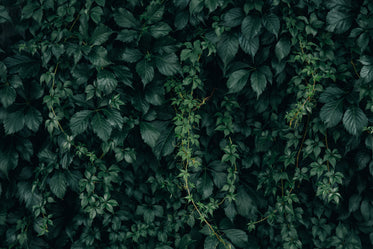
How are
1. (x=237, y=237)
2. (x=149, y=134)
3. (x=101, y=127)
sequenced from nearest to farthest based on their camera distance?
(x=101, y=127), (x=149, y=134), (x=237, y=237)

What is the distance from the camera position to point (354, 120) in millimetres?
1701

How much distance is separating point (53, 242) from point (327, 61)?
1.82m

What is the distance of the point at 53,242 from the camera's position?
79.3 inches

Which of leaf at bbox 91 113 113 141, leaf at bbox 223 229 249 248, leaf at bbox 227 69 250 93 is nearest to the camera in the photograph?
leaf at bbox 91 113 113 141

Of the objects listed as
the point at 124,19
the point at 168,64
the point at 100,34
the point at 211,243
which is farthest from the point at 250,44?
the point at 211,243

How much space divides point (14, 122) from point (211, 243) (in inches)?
47.0

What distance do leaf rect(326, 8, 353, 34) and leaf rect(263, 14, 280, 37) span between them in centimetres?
27

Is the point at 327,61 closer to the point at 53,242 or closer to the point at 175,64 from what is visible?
the point at 175,64

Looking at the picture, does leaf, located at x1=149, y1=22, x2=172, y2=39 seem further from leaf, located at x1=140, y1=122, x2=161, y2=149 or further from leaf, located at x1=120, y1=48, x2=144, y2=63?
leaf, located at x1=140, y1=122, x2=161, y2=149

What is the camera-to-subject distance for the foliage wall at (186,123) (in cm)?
176

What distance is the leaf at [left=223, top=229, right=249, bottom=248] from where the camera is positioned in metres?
1.91

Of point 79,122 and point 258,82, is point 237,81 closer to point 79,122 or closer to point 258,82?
point 258,82

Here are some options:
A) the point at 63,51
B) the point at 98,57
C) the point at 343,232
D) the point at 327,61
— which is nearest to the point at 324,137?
Answer: the point at 327,61

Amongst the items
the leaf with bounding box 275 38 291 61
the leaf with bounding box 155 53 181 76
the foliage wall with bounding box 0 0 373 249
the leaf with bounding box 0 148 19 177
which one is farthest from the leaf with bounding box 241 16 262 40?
the leaf with bounding box 0 148 19 177
